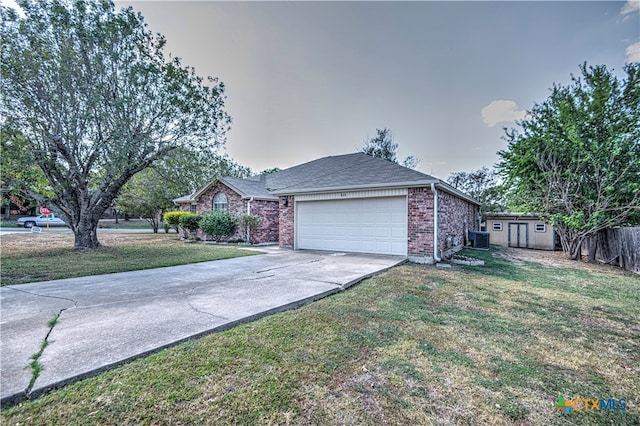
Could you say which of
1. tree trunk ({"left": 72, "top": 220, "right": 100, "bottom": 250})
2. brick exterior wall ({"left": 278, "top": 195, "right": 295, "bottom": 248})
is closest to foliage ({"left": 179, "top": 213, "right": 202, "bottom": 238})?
tree trunk ({"left": 72, "top": 220, "right": 100, "bottom": 250})

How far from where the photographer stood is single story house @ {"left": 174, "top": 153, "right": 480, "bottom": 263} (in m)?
8.49

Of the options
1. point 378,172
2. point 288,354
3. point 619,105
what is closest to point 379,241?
point 378,172

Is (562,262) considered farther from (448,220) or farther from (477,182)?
(477,182)

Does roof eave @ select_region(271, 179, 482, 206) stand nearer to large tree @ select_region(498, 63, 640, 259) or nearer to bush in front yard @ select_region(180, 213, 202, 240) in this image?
large tree @ select_region(498, 63, 640, 259)

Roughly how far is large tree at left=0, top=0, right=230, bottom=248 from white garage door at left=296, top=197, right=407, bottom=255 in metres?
5.18

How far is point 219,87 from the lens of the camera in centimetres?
1081

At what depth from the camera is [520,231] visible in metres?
16.4

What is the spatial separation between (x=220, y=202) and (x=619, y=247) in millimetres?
16628

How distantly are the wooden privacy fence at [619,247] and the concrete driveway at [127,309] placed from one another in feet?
26.8

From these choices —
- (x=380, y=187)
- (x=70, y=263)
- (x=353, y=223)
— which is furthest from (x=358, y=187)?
(x=70, y=263)

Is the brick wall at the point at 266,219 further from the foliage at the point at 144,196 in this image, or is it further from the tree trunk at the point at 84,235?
the foliage at the point at 144,196

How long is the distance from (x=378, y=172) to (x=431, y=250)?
3.35 metres

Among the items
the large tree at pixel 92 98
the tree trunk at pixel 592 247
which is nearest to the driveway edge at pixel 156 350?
the large tree at pixel 92 98

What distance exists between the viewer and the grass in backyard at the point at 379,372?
1977mm
